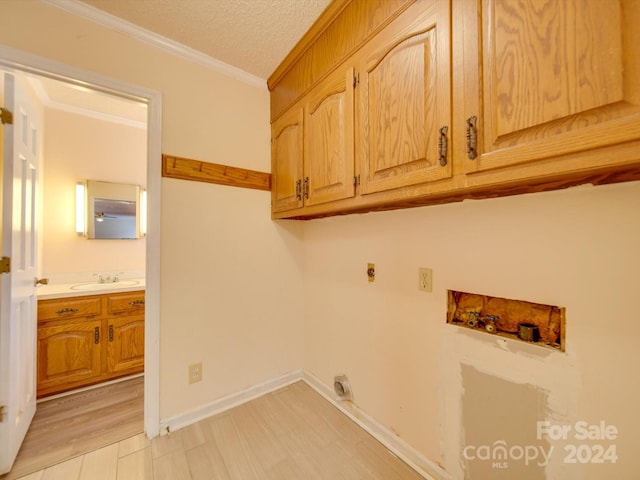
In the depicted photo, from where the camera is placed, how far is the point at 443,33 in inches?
34.7

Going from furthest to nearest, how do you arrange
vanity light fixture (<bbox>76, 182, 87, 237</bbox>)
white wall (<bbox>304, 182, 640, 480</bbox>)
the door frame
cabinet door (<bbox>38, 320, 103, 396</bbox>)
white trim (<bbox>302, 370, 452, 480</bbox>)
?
vanity light fixture (<bbox>76, 182, 87, 237</bbox>)
cabinet door (<bbox>38, 320, 103, 396</bbox>)
the door frame
white trim (<bbox>302, 370, 452, 480</bbox>)
white wall (<bbox>304, 182, 640, 480</bbox>)

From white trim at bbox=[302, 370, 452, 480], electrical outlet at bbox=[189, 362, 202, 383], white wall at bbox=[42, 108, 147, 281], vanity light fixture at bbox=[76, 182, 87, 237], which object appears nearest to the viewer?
white trim at bbox=[302, 370, 452, 480]

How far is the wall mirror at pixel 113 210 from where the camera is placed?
8.29 ft

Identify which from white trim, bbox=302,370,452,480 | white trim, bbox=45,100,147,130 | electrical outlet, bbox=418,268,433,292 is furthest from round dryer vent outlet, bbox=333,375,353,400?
white trim, bbox=45,100,147,130

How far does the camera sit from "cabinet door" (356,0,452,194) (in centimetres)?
90

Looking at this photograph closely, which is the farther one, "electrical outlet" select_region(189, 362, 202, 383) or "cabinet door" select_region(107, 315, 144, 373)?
"cabinet door" select_region(107, 315, 144, 373)

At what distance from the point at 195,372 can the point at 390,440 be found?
130 centimetres

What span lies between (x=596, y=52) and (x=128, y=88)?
80.4 inches

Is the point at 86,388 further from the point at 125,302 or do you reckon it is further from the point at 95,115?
the point at 95,115

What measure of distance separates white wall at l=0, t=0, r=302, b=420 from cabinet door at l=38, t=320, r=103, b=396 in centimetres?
108

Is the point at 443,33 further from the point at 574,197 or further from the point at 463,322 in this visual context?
the point at 463,322

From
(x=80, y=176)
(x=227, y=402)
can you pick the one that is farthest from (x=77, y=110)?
(x=227, y=402)

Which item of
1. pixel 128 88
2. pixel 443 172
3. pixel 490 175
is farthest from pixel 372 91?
pixel 128 88

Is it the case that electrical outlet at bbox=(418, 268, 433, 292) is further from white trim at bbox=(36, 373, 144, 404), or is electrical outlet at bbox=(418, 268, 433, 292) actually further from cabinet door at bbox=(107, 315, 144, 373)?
white trim at bbox=(36, 373, 144, 404)
